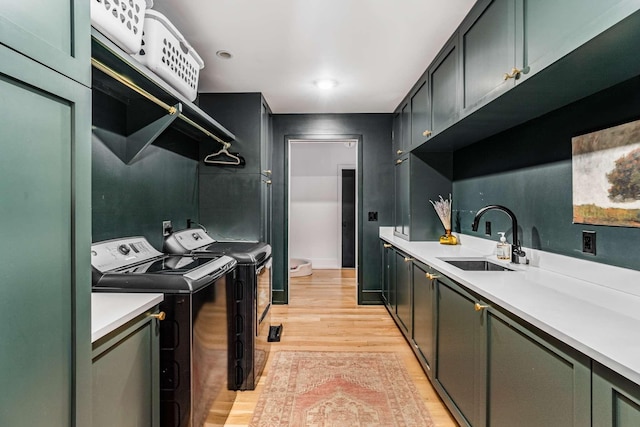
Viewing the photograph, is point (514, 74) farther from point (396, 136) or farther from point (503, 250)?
point (396, 136)

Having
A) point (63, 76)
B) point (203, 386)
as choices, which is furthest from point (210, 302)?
point (63, 76)

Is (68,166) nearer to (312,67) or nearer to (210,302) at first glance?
(210,302)

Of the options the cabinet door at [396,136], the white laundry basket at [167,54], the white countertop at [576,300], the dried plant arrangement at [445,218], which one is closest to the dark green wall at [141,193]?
the white laundry basket at [167,54]

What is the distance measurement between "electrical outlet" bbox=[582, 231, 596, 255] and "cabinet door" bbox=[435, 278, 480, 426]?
0.58m

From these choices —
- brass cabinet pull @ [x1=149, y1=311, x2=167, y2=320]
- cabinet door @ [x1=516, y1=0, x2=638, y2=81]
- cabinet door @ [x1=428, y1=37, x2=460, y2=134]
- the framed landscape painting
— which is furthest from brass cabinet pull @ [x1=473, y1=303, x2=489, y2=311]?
brass cabinet pull @ [x1=149, y1=311, x2=167, y2=320]

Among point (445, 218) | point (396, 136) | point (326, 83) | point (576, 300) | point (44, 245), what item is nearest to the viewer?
point (44, 245)

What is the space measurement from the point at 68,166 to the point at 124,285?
722mm

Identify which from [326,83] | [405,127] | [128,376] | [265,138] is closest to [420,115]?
[405,127]

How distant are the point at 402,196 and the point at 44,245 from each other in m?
3.08

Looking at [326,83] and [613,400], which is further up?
[326,83]

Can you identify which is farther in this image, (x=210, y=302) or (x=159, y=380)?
(x=210, y=302)

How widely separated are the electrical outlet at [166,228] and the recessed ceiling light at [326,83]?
1.68 m

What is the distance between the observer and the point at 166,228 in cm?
236

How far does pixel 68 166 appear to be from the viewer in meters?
0.81
